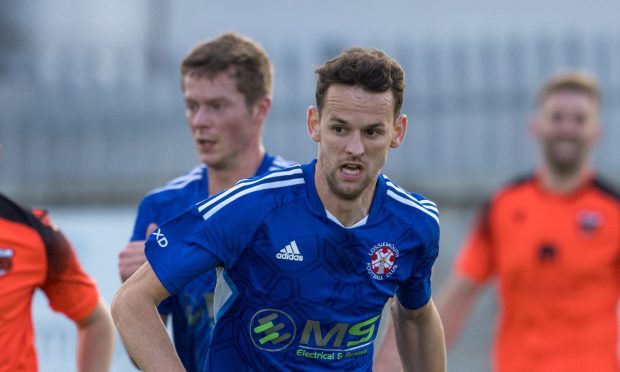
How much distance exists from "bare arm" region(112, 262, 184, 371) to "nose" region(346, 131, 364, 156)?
79cm

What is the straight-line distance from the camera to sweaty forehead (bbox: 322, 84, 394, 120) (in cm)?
414

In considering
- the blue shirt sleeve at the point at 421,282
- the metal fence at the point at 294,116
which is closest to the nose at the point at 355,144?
the blue shirt sleeve at the point at 421,282

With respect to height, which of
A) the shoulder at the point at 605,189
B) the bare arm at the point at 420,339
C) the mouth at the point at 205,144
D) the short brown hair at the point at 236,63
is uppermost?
the short brown hair at the point at 236,63

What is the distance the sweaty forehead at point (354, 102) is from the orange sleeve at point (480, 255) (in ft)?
12.9

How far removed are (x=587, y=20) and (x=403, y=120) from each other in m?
12.7

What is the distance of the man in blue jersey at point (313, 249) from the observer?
13.3ft

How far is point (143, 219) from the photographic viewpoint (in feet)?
18.4

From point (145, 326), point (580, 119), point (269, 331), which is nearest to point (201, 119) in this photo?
point (269, 331)

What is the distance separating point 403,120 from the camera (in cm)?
441

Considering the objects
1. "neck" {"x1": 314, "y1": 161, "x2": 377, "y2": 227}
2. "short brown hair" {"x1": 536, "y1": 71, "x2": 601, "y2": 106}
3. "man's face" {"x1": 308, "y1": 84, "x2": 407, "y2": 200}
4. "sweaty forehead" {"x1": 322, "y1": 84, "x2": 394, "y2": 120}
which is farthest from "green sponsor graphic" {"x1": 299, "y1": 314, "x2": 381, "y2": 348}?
"short brown hair" {"x1": 536, "y1": 71, "x2": 601, "y2": 106}

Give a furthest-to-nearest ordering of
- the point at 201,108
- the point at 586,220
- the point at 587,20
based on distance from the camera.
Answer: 1. the point at 587,20
2. the point at 586,220
3. the point at 201,108

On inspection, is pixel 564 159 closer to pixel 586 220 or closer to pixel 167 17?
pixel 586 220

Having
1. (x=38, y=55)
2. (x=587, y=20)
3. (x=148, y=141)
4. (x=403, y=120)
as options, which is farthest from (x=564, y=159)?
(x=587, y=20)

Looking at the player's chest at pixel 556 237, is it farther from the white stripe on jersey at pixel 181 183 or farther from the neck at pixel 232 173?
the white stripe on jersey at pixel 181 183
